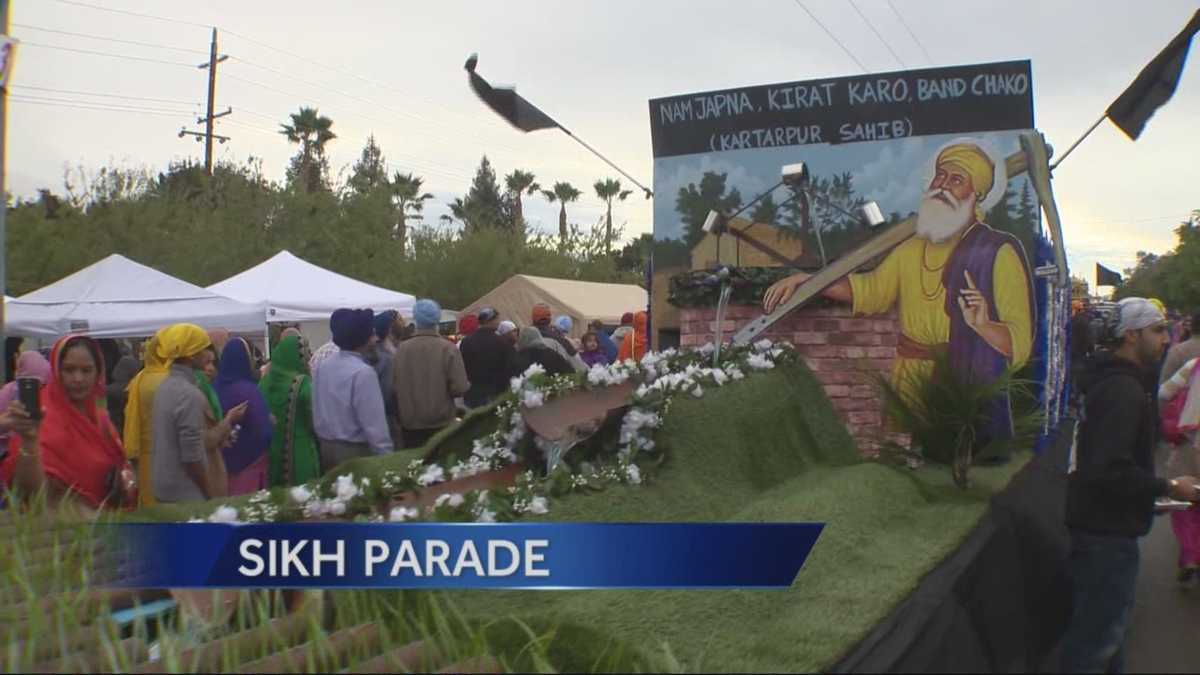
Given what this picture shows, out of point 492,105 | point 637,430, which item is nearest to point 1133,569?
point 637,430

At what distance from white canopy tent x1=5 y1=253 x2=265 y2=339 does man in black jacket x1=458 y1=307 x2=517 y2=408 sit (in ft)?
14.0

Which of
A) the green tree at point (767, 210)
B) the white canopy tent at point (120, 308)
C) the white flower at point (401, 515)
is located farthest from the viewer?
the white canopy tent at point (120, 308)

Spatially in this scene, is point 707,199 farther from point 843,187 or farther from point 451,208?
point 451,208

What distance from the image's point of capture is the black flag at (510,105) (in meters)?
9.60

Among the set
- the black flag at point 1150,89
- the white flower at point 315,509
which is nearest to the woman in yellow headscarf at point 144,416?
the white flower at point 315,509

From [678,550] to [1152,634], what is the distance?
3.08 m

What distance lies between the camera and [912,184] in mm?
7133

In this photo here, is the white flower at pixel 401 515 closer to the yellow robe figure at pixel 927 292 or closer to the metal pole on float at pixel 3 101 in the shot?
the yellow robe figure at pixel 927 292

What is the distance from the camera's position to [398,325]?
1027 centimetres

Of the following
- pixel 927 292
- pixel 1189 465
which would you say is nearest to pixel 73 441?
pixel 927 292

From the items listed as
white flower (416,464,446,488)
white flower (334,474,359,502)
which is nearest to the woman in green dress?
white flower (416,464,446,488)

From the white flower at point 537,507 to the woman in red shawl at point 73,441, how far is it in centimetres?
220

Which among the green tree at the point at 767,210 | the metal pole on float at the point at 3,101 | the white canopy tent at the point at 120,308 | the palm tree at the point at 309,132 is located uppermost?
the palm tree at the point at 309,132

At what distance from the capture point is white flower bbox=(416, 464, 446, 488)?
425cm
